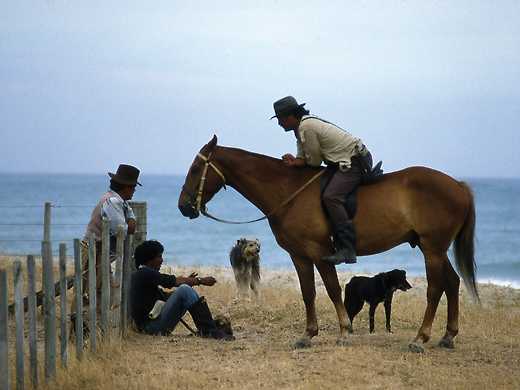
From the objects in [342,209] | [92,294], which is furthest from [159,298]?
[342,209]

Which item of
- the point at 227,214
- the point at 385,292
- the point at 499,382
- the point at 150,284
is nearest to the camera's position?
the point at 499,382

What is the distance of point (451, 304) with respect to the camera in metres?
11.3

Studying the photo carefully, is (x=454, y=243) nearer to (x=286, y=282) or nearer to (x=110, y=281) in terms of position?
(x=110, y=281)

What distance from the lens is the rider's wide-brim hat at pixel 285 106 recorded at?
36.2 ft

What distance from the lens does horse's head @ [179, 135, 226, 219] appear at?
11.1m

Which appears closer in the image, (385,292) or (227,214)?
(385,292)

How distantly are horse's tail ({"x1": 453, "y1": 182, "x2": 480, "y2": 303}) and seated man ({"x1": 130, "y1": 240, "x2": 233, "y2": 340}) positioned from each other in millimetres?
2979

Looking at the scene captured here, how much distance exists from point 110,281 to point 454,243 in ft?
13.6

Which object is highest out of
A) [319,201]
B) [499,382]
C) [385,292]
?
[319,201]

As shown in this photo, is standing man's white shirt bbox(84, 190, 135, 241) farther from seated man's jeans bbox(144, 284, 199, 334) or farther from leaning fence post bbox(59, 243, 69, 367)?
leaning fence post bbox(59, 243, 69, 367)

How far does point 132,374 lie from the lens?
362 inches

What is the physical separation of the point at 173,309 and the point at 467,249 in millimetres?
3656

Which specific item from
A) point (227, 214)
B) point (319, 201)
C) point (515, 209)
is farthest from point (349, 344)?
point (515, 209)

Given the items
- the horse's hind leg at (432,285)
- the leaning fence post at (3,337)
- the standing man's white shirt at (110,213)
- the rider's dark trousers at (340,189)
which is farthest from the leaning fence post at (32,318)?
the horse's hind leg at (432,285)
